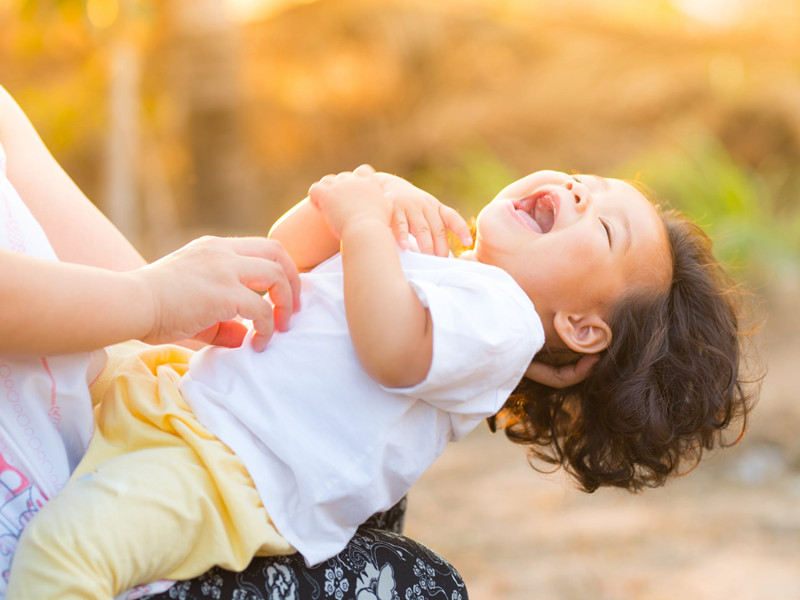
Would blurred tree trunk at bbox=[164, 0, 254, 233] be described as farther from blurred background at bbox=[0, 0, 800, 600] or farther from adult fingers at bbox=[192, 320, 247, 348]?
adult fingers at bbox=[192, 320, 247, 348]

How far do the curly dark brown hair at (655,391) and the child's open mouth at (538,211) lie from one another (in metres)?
0.21

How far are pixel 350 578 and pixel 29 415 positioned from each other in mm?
490

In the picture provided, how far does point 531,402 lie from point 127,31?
4164 millimetres

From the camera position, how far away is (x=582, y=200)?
1.68 metres

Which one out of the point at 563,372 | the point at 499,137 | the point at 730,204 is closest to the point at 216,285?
the point at 563,372

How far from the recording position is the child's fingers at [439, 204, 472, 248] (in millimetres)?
1594

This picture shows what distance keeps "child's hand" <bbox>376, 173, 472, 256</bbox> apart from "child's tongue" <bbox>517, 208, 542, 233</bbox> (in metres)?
0.16

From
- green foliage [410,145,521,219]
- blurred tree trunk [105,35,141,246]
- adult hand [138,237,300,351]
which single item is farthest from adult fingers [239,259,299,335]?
green foliage [410,145,521,219]

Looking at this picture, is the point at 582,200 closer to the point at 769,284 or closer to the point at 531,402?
the point at 531,402

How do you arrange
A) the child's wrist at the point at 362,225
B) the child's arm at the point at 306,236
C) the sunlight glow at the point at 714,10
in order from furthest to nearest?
the sunlight glow at the point at 714,10, the child's arm at the point at 306,236, the child's wrist at the point at 362,225

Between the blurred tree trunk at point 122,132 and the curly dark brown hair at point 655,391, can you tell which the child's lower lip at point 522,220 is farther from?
the blurred tree trunk at point 122,132

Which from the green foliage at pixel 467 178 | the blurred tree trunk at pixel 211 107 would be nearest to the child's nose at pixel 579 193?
the green foliage at pixel 467 178

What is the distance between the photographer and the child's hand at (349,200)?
1485 millimetres

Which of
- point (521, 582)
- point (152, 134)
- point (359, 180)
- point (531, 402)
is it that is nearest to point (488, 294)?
point (359, 180)
